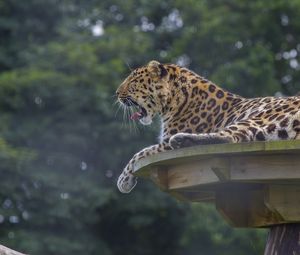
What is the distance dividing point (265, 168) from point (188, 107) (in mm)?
2989

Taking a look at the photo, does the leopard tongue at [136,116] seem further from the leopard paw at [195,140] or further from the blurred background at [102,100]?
the blurred background at [102,100]

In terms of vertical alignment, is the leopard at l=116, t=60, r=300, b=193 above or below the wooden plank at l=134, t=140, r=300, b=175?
above

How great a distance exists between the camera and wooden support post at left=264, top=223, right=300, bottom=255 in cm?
984

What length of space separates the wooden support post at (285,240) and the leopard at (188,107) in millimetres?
819

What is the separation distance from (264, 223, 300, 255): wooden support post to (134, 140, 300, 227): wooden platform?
12 cm

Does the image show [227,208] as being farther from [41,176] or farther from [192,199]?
[41,176]

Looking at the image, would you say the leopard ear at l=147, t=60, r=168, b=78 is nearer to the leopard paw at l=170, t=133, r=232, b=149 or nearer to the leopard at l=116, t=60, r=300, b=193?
the leopard at l=116, t=60, r=300, b=193

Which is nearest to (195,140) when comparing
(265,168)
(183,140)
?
(183,140)

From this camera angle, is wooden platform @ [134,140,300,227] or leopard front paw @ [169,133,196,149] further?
leopard front paw @ [169,133,196,149]

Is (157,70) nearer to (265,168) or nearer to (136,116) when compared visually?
(136,116)

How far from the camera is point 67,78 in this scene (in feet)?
91.4

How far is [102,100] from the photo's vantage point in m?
28.6

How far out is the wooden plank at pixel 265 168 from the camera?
9.06 m

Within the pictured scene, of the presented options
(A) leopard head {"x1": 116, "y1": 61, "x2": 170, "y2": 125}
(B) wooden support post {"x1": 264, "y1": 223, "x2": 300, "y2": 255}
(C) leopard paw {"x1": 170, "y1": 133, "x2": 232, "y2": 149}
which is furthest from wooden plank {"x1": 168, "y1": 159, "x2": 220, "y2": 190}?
(A) leopard head {"x1": 116, "y1": 61, "x2": 170, "y2": 125}
